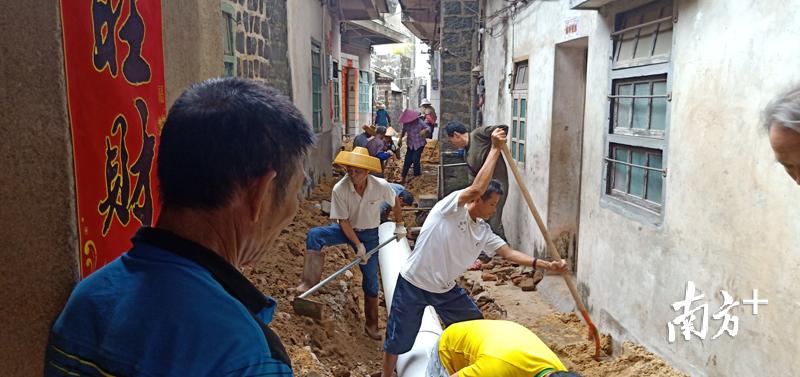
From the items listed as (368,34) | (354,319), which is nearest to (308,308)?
(354,319)

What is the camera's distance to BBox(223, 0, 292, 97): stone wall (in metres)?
5.78

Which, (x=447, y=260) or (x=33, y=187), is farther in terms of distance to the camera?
(x=447, y=260)

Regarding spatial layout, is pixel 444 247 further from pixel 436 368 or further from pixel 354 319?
pixel 354 319

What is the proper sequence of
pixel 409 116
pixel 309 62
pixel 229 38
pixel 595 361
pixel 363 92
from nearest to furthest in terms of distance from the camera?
pixel 595 361 < pixel 229 38 < pixel 309 62 < pixel 409 116 < pixel 363 92

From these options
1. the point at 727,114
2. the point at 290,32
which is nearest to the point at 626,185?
the point at 727,114

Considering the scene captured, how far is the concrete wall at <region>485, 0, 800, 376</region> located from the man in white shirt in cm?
76

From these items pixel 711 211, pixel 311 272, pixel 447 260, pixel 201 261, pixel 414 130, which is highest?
pixel 201 261

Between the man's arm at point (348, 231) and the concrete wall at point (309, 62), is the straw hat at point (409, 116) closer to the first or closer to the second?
the concrete wall at point (309, 62)

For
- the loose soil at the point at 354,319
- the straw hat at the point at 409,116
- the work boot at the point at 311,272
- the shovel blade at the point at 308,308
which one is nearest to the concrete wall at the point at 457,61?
the straw hat at the point at 409,116

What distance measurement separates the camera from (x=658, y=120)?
4.14 m

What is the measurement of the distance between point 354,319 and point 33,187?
4.41 meters

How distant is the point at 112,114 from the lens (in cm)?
169

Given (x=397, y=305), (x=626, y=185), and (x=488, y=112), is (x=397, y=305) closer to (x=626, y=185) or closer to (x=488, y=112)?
(x=626, y=185)

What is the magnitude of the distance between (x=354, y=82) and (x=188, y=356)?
65.1 feet
